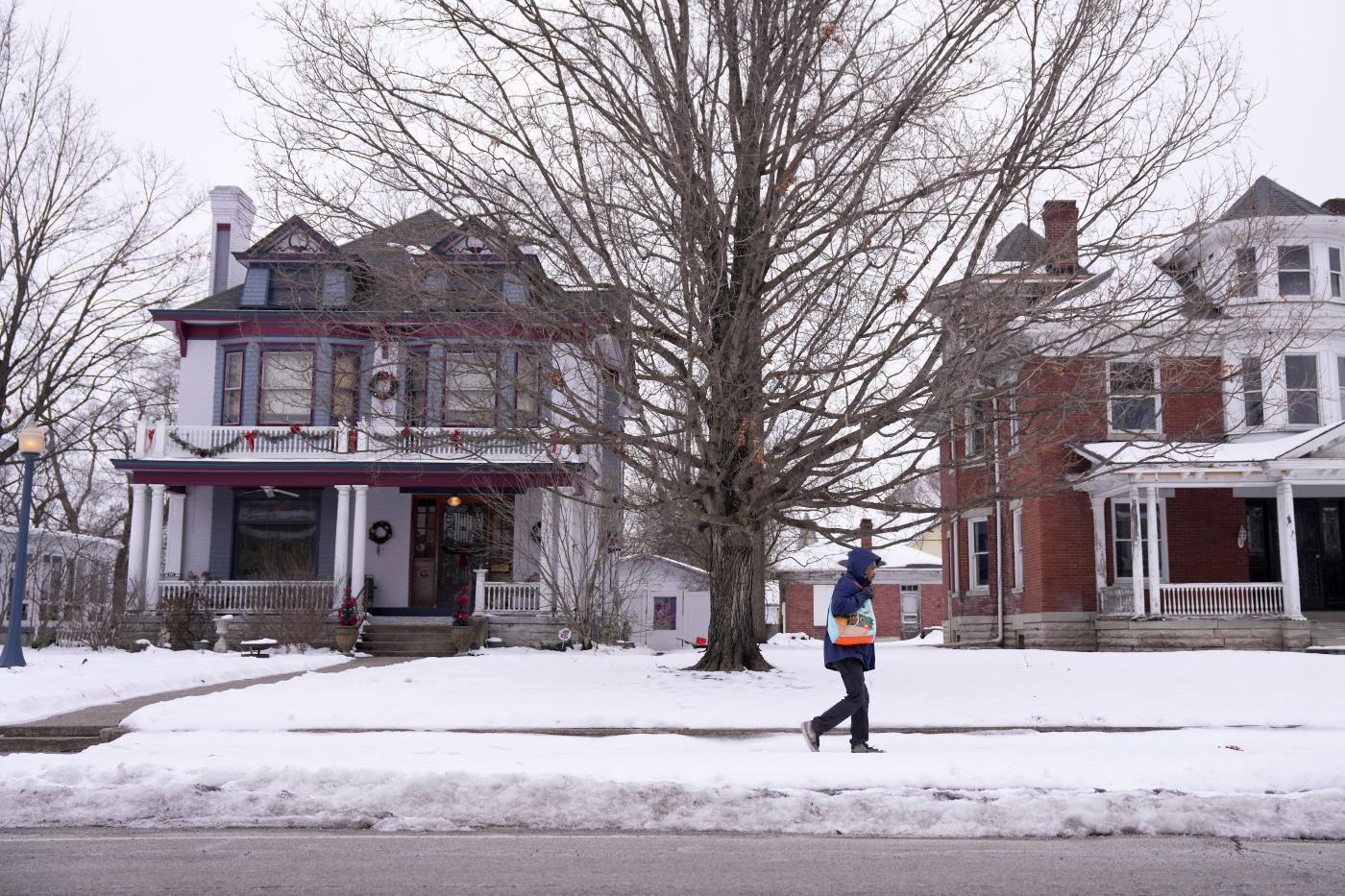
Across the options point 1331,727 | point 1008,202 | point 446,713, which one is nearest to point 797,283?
point 1008,202

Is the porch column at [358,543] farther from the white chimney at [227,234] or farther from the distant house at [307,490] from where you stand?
the white chimney at [227,234]

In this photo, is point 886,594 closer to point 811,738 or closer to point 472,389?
point 472,389

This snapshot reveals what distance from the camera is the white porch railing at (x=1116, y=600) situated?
22703 millimetres

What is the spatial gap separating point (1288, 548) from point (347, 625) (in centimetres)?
1786

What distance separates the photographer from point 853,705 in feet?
29.9

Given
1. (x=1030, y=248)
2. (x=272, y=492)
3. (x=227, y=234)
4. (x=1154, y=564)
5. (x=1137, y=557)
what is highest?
(x=227, y=234)

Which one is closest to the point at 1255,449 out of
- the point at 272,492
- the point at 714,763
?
the point at 714,763

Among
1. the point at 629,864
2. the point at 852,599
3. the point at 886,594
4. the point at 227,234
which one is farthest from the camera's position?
the point at 886,594

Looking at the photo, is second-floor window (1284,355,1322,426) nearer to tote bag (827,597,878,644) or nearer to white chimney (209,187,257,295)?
tote bag (827,597,878,644)

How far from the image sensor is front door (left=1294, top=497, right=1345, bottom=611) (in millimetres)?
23406

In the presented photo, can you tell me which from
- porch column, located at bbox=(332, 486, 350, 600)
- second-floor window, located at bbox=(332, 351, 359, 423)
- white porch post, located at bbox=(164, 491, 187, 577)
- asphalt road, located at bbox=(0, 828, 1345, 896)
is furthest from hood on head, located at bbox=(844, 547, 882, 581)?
white porch post, located at bbox=(164, 491, 187, 577)

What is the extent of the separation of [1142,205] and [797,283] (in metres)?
3.98

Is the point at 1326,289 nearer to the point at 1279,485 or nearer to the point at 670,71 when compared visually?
the point at 1279,485

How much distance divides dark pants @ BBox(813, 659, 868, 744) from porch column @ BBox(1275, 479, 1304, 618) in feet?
50.5
